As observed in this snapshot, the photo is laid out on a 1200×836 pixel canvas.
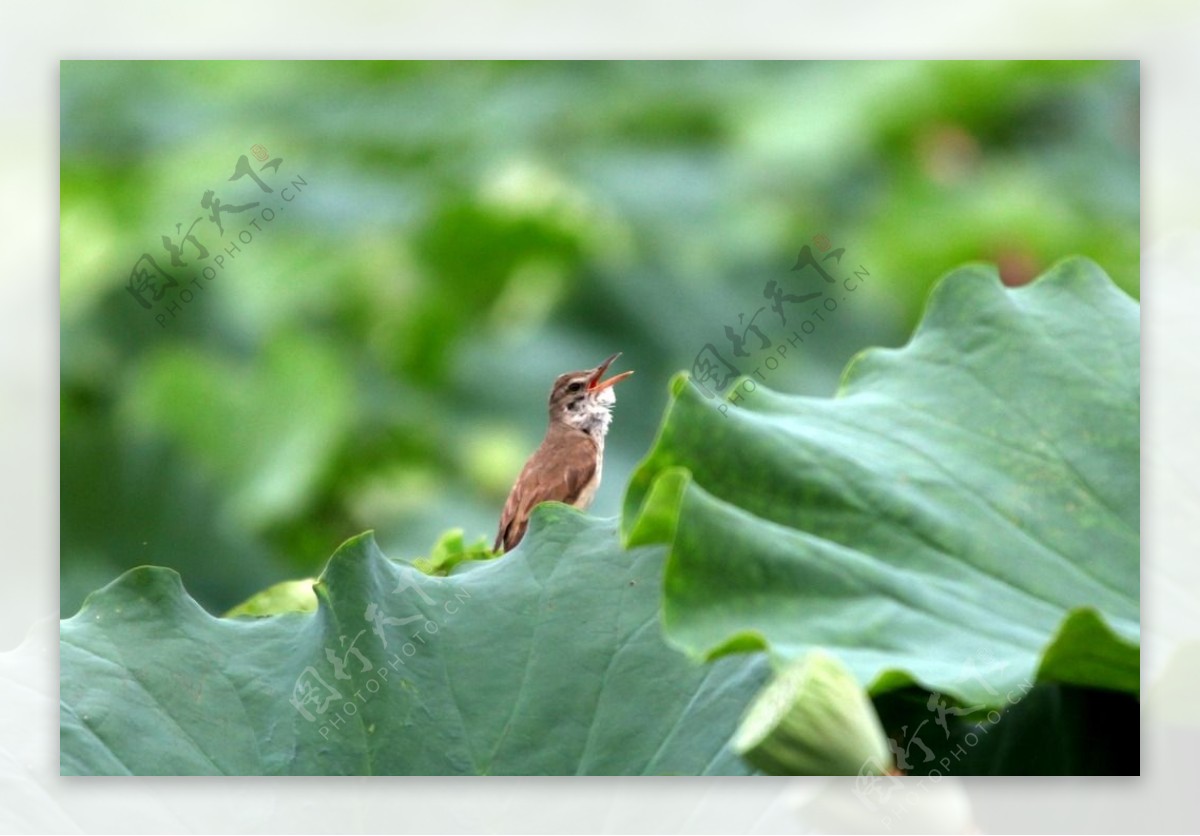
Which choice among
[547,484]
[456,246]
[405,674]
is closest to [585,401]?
[547,484]

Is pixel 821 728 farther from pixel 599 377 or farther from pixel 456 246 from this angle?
pixel 456 246

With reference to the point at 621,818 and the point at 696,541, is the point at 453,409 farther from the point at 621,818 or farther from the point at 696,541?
the point at 696,541

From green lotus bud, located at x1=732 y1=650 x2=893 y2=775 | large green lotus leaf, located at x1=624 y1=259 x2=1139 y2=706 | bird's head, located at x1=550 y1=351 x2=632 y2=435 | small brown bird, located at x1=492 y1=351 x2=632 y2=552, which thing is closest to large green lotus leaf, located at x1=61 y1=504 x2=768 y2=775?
large green lotus leaf, located at x1=624 y1=259 x2=1139 y2=706

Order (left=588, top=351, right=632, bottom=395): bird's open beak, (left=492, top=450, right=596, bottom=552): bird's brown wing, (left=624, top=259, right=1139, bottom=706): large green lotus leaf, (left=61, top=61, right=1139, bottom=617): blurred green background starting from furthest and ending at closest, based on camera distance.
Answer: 1. (left=588, top=351, right=632, bottom=395): bird's open beak
2. (left=492, top=450, right=596, bottom=552): bird's brown wing
3. (left=61, top=61, right=1139, bottom=617): blurred green background
4. (left=624, top=259, right=1139, bottom=706): large green lotus leaf

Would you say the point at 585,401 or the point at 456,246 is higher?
the point at 456,246

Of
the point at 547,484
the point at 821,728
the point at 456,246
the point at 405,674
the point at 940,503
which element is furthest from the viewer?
the point at 456,246

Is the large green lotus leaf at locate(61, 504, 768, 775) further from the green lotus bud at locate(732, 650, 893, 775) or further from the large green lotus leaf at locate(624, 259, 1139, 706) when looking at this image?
the green lotus bud at locate(732, 650, 893, 775)
